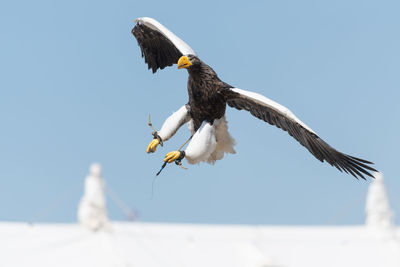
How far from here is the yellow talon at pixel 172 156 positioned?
884 centimetres

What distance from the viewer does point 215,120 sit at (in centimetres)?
928

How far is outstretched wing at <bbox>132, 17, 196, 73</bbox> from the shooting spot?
1016 centimetres

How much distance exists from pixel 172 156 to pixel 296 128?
122 centimetres

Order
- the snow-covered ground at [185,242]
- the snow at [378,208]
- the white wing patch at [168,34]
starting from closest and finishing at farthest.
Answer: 1. the white wing patch at [168,34]
2. the snow-covered ground at [185,242]
3. the snow at [378,208]

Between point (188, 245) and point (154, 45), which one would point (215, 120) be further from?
point (188, 245)

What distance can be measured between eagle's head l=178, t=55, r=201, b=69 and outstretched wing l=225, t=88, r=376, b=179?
39cm

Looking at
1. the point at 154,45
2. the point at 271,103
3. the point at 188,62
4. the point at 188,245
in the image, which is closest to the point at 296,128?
the point at 271,103

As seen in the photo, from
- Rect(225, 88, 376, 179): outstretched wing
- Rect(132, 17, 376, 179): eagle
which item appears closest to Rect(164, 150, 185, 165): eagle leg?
Rect(132, 17, 376, 179): eagle

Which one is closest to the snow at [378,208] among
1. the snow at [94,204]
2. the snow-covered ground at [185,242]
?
the snow-covered ground at [185,242]

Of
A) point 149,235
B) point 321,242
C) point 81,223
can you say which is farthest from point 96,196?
point 321,242

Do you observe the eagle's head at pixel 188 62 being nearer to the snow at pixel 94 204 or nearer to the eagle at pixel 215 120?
the eagle at pixel 215 120

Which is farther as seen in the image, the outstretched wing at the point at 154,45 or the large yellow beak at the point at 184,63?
the outstretched wing at the point at 154,45

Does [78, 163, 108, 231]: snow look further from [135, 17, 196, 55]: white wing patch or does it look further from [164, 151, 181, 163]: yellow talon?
[164, 151, 181, 163]: yellow talon

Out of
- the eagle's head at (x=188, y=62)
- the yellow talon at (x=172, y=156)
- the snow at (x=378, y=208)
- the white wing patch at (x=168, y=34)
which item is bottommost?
the yellow talon at (x=172, y=156)
